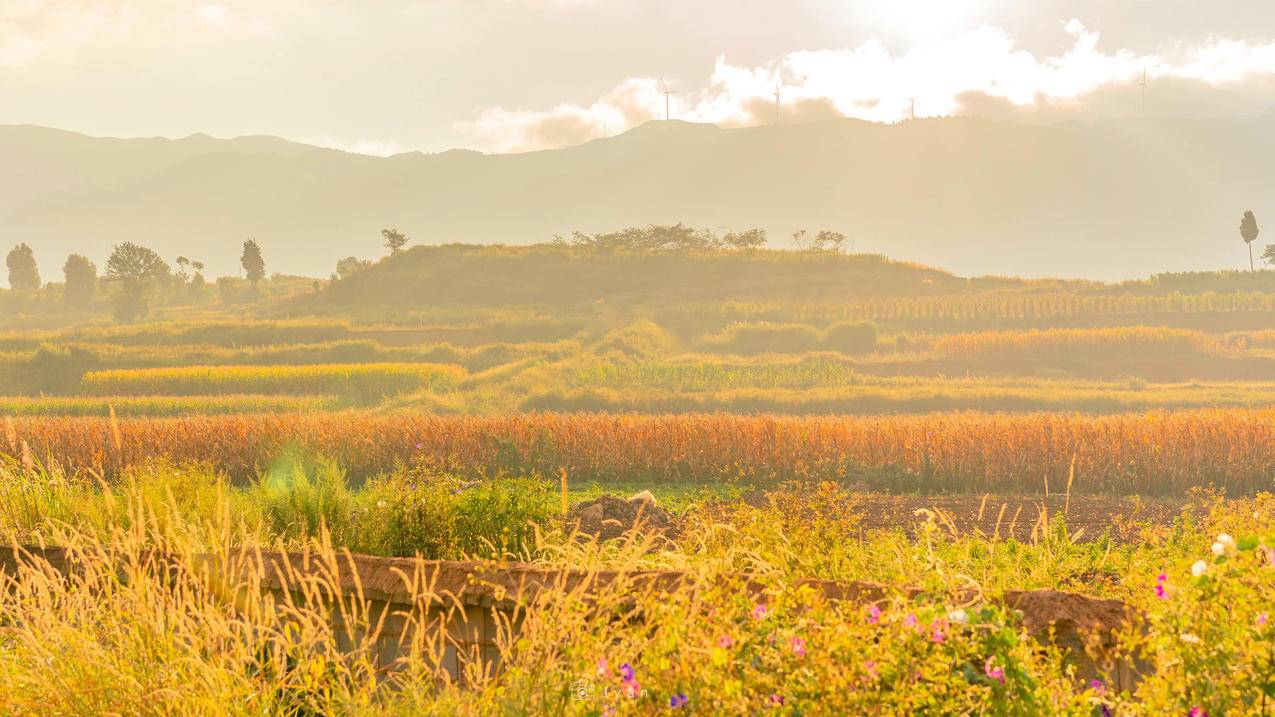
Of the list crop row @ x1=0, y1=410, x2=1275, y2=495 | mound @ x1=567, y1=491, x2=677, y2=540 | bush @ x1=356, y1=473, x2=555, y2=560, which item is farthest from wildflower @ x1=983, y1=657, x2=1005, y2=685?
crop row @ x1=0, y1=410, x2=1275, y2=495

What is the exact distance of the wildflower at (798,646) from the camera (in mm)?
4125

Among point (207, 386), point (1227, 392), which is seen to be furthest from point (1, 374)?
point (1227, 392)

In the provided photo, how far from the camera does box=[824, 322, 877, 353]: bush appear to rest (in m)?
53.0

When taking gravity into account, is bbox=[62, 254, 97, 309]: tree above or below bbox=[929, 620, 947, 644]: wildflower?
above

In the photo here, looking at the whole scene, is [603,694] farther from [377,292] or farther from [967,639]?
[377,292]

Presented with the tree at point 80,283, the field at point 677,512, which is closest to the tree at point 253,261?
the tree at point 80,283

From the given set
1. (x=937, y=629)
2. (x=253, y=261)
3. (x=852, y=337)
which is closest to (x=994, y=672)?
(x=937, y=629)

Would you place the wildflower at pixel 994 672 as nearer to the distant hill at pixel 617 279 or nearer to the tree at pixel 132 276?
the distant hill at pixel 617 279

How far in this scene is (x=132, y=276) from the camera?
89.8 meters

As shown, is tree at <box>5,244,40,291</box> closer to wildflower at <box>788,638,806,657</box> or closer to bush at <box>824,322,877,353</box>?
bush at <box>824,322,877,353</box>

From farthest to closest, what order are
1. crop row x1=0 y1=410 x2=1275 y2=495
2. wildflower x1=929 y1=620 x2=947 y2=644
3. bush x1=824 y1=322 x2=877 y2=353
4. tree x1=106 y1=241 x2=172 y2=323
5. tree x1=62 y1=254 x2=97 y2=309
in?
tree x1=62 y1=254 x2=97 y2=309 → tree x1=106 y1=241 x2=172 y2=323 → bush x1=824 y1=322 x2=877 y2=353 → crop row x1=0 y1=410 x2=1275 y2=495 → wildflower x1=929 y1=620 x2=947 y2=644

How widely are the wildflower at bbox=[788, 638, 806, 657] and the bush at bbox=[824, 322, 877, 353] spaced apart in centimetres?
4950

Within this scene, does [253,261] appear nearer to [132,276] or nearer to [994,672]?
[132,276]

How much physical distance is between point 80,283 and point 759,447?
9671cm
